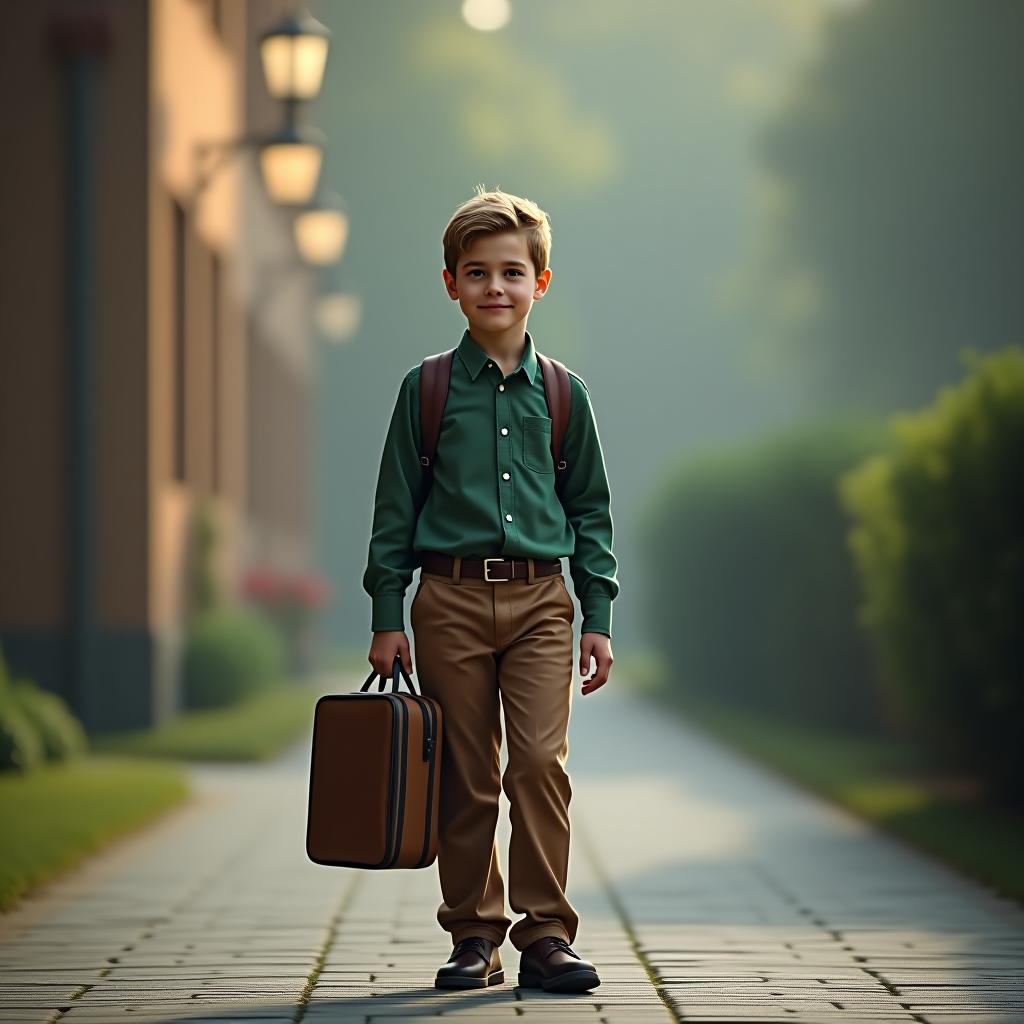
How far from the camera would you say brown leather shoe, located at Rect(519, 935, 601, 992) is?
4672 mm

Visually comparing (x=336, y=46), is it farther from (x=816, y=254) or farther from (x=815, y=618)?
(x=815, y=618)

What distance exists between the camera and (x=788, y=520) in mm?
16141

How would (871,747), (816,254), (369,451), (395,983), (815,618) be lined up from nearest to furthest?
(395,983) < (871,747) < (815,618) < (816,254) < (369,451)

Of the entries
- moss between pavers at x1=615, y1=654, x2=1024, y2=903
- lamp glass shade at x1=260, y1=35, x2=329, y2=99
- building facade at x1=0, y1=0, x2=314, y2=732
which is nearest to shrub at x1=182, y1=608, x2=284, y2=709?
building facade at x1=0, y1=0, x2=314, y2=732

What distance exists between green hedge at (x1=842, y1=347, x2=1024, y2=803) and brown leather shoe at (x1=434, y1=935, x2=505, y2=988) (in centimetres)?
424

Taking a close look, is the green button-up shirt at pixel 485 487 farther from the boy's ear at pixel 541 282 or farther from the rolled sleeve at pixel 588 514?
the boy's ear at pixel 541 282

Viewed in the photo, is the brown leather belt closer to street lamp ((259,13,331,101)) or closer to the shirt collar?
the shirt collar

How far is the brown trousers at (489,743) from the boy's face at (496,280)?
659 millimetres

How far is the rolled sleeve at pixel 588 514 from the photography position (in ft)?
16.2

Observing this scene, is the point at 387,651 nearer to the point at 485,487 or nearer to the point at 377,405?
the point at 485,487

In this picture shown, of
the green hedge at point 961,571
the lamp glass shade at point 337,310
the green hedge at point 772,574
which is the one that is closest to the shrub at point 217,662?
the green hedge at point 772,574

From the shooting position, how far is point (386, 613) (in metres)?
4.84

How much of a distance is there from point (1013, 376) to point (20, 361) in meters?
7.56

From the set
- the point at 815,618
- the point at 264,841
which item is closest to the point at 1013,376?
the point at 264,841
